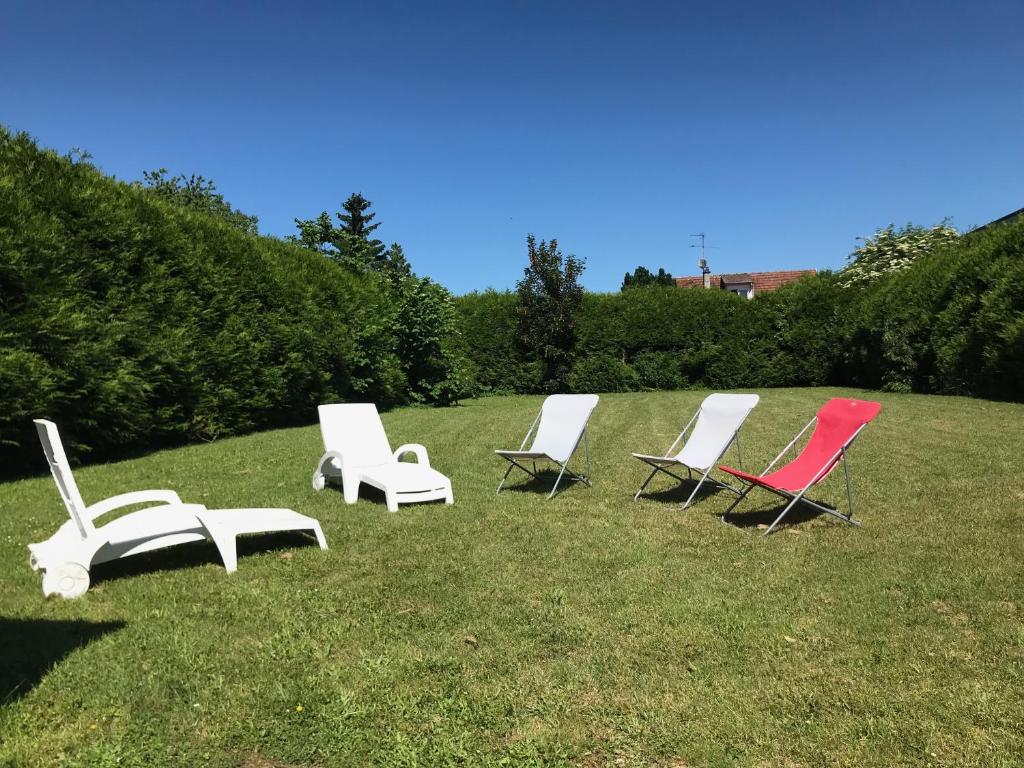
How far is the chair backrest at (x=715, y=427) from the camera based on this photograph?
6211mm

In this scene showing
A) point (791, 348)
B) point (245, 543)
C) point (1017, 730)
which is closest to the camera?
point (1017, 730)

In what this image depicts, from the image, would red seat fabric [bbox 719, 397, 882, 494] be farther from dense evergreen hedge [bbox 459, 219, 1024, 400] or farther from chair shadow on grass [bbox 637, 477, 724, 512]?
dense evergreen hedge [bbox 459, 219, 1024, 400]

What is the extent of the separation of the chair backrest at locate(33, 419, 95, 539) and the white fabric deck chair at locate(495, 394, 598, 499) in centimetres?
366

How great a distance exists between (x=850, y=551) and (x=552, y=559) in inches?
81.5

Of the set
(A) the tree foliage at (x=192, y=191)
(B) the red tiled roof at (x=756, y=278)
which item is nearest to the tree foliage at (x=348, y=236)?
(A) the tree foliage at (x=192, y=191)

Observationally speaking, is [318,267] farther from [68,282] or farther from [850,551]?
[850,551]

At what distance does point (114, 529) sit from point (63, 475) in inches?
17.8

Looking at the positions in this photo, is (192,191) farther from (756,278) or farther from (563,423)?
(756,278)

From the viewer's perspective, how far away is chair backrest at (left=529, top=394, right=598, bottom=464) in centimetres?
704

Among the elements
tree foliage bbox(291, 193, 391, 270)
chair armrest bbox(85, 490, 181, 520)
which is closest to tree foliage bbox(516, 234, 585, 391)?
tree foliage bbox(291, 193, 391, 270)

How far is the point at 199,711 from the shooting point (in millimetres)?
2629

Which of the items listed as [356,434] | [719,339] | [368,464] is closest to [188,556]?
[368,464]

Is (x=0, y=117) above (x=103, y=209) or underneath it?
above

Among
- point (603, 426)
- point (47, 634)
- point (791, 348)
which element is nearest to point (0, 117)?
point (47, 634)
